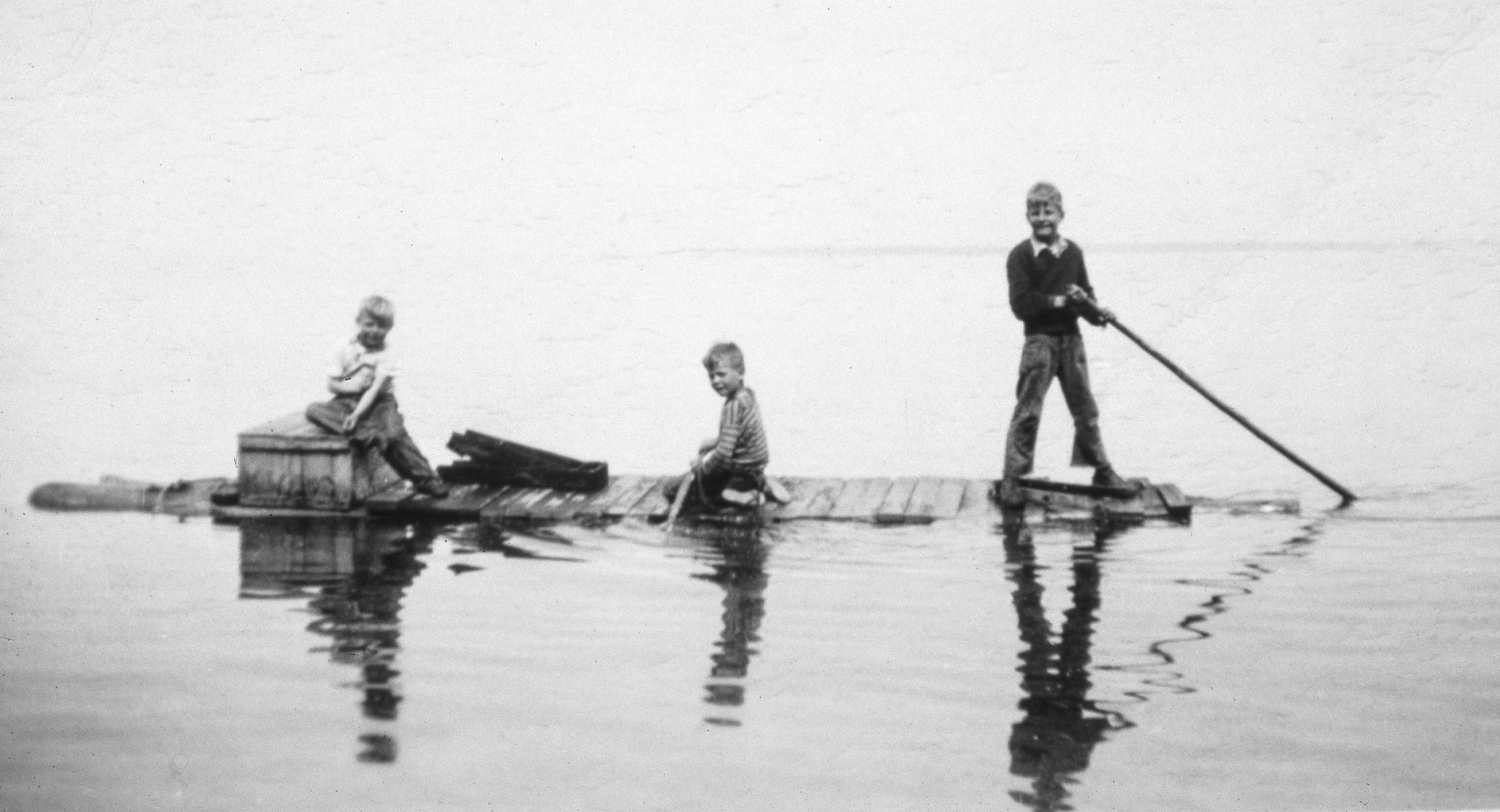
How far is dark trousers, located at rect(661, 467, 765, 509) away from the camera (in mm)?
8570

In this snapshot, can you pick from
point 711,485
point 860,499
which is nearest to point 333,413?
point 711,485

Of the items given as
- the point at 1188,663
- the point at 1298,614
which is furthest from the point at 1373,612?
the point at 1188,663

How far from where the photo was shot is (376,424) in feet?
28.1

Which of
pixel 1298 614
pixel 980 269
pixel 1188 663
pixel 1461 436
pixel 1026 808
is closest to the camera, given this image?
pixel 1026 808

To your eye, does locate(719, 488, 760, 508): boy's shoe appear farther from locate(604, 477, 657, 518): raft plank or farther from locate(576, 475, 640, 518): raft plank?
locate(576, 475, 640, 518): raft plank

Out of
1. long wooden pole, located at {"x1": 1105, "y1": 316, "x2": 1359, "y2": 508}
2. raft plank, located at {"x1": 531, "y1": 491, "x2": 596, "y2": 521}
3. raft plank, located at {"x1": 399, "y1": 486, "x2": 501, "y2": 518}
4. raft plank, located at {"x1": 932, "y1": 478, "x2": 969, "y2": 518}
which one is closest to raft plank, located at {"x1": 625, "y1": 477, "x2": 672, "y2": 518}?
raft plank, located at {"x1": 531, "y1": 491, "x2": 596, "y2": 521}

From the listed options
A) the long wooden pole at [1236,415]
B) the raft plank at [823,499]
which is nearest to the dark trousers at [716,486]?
the raft plank at [823,499]

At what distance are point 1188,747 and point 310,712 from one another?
269cm

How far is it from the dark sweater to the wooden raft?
96cm

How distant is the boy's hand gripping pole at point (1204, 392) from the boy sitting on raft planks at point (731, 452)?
5.51 feet

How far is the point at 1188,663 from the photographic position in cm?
593

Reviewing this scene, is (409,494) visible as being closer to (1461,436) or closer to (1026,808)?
(1026,808)

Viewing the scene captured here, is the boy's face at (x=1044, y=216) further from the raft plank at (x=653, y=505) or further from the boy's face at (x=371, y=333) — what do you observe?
the boy's face at (x=371, y=333)

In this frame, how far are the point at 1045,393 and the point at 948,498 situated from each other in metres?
0.86
